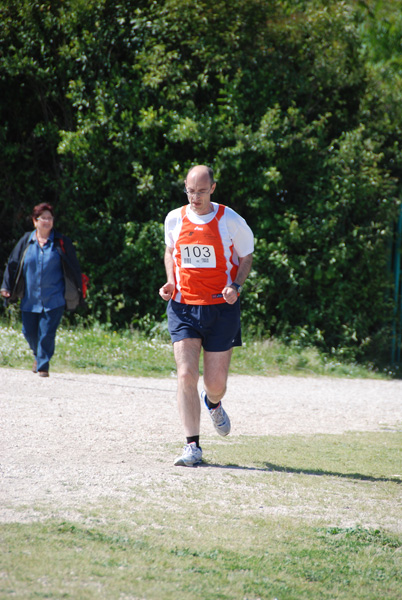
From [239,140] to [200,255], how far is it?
284 inches

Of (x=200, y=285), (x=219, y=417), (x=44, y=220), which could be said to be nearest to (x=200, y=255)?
(x=200, y=285)

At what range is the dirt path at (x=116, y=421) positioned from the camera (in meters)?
4.55

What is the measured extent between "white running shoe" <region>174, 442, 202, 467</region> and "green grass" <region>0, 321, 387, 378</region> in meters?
4.92

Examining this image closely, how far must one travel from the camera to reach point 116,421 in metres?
6.80

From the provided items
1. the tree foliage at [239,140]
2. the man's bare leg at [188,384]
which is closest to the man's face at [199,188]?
the man's bare leg at [188,384]

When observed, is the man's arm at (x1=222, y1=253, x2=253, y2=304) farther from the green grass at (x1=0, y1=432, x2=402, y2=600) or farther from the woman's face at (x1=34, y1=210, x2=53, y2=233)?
the woman's face at (x1=34, y1=210, x2=53, y2=233)

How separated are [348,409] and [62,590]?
19.8 ft

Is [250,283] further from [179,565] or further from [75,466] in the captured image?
[179,565]

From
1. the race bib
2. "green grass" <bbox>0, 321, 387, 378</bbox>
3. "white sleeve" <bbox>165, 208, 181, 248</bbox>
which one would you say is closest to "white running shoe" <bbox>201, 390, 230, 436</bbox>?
the race bib

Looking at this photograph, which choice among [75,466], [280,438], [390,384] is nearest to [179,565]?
[75,466]

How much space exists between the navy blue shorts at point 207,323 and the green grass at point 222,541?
0.84m

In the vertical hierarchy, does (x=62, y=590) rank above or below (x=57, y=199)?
below

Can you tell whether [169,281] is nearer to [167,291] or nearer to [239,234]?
[167,291]

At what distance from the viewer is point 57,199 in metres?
14.0
